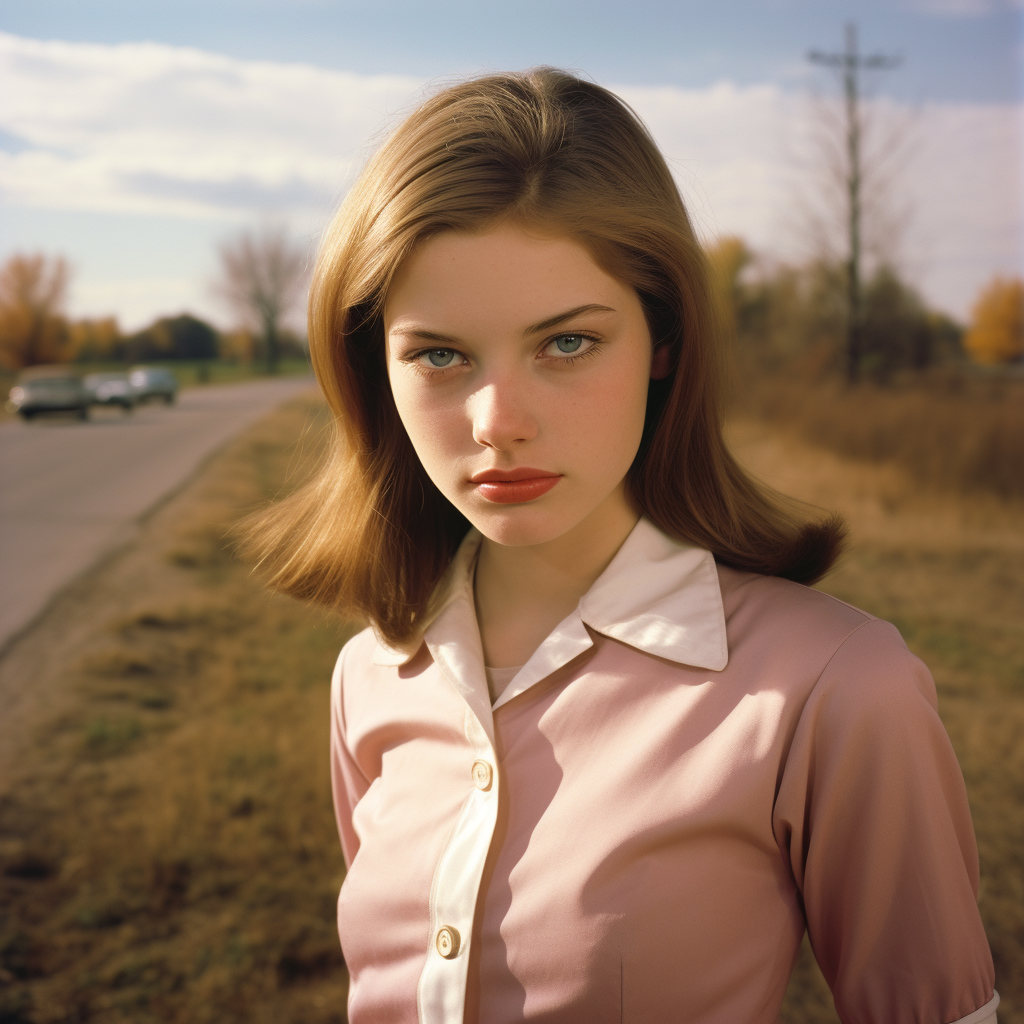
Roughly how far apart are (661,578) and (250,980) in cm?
230

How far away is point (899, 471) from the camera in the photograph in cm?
1039

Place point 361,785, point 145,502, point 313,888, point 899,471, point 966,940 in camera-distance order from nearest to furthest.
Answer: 1. point 966,940
2. point 361,785
3. point 313,888
4. point 145,502
5. point 899,471

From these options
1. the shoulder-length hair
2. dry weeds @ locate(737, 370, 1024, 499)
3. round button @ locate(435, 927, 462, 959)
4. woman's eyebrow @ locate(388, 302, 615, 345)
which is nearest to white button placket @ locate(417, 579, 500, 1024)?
round button @ locate(435, 927, 462, 959)

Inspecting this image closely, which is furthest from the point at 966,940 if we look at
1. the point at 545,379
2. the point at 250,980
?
the point at 250,980

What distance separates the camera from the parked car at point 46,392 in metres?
5.20

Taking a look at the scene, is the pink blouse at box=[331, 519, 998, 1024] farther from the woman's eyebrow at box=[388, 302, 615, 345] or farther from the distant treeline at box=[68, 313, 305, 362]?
the distant treeline at box=[68, 313, 305, 362]

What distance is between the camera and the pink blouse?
39.3 inches

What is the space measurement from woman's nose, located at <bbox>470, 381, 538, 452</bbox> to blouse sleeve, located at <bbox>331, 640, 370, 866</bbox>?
0.58m

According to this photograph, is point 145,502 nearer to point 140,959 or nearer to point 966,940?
point 140,959

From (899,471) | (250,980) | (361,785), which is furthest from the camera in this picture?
(899,471)

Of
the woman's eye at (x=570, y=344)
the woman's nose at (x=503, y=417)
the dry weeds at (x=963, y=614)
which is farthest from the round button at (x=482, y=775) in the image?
the dry weeds at (x=963, y=614)

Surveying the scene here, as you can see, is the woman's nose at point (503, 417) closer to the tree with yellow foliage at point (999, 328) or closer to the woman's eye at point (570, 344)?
the woman's eye at point (570, 344)

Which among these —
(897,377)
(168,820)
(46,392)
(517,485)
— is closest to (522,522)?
(517,485)

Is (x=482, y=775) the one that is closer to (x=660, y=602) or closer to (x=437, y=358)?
(x=660, y=602)
